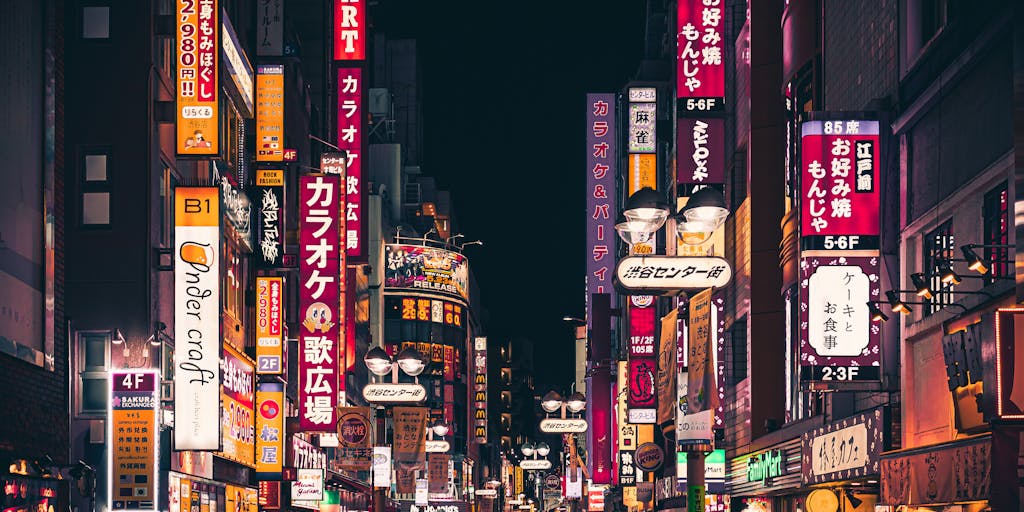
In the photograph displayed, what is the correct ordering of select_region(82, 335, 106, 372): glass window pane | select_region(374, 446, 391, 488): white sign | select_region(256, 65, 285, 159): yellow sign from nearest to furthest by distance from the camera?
select_region(82, 335, 106, 372): glass window pane, select_region(374, 446, 391, 488): white sign, select_region(256, 65, 285, 159): yellow sign

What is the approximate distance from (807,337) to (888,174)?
3.14 meters

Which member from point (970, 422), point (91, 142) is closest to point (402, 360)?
point (91, 142)

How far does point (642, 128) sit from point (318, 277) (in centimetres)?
1899

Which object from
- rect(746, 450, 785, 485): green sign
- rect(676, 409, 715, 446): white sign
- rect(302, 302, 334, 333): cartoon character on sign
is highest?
rect(302, 302, 334, 333): cartoon character on sign

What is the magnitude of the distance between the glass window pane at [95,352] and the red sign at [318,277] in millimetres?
13919

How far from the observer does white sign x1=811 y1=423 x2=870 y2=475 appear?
77.2 feet

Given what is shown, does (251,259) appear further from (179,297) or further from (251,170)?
(179,297)

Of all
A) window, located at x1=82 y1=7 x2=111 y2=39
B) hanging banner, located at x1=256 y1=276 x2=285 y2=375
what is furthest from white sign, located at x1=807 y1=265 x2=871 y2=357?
hanging banner, located at x1=256 y1=276 x2=285 y2=375

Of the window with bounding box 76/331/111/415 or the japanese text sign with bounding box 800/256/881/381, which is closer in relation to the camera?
the japanese text sign with bounding box 800/256/881/381

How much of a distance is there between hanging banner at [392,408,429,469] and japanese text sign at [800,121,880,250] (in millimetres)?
25214

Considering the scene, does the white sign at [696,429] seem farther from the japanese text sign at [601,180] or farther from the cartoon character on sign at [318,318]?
the japanese text sign at [601,180]

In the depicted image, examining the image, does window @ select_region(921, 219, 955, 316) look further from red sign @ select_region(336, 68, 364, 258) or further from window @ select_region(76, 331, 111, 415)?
red sign @ select_region(336, 68, 364, 258)

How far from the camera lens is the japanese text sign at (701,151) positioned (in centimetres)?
3966

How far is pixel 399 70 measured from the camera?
132 meters
